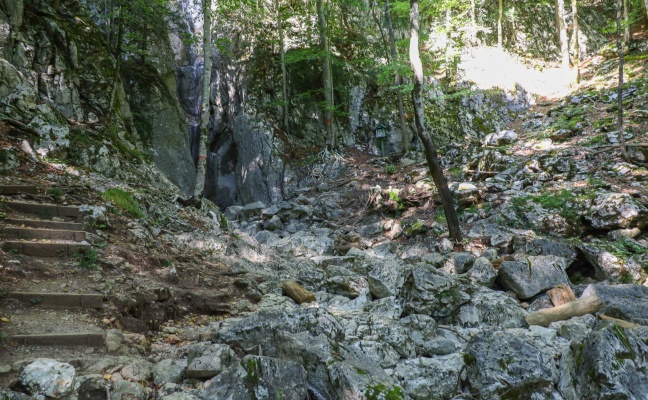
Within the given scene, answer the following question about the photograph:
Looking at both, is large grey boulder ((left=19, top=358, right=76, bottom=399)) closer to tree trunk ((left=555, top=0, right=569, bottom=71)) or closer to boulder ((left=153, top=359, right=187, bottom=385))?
boulder ((left=153, top=359, right=187, bottom=385))

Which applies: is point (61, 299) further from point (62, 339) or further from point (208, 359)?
point (208, 359)

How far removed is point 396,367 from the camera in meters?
3.88

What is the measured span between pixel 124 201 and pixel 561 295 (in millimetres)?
7428

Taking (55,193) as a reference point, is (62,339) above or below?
below

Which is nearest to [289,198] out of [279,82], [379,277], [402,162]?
[402,162]

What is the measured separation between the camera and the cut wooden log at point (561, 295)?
211 inches

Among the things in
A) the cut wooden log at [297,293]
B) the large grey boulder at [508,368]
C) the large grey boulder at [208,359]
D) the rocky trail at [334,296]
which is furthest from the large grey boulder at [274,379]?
the cut wooden log at [297,293]

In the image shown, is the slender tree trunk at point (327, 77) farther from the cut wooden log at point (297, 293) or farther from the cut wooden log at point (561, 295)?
the cut wooden log at point (561, 295)

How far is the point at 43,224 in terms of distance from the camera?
5062mm

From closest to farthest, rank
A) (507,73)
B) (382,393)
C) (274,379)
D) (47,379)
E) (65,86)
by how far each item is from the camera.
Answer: (47,379) < (274,379) < (382,393) < (65,86) < (507,73)

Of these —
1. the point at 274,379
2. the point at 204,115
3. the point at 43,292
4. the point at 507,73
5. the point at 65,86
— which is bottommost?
the point at 274,379

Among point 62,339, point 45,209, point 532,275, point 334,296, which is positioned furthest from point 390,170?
point 62,339

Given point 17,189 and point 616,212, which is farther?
point 616,212

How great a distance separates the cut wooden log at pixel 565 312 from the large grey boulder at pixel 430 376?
5.25ft
